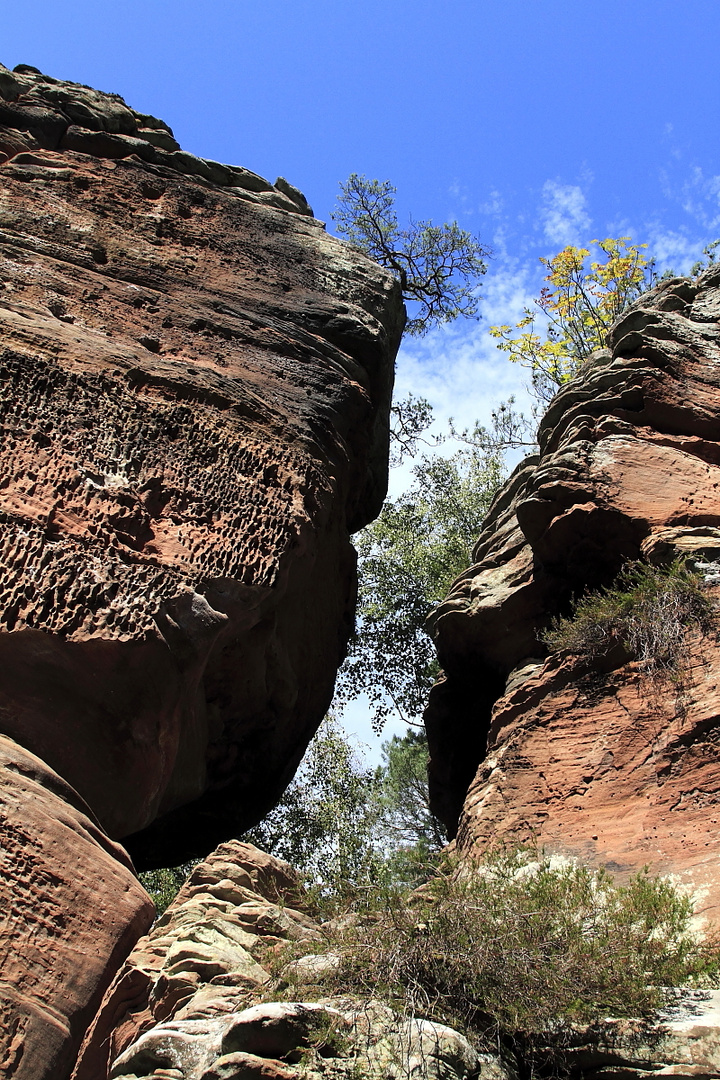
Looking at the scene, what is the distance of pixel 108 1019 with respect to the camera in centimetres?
439

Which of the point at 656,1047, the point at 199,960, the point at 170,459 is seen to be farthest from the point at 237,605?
the point at 656,1047

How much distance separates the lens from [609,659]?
7453mm

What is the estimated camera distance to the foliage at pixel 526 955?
14.6ft

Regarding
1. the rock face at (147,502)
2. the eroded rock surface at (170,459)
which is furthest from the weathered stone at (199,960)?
the eroded rock surface at (170,459)

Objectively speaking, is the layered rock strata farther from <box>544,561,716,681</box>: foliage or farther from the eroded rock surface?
<box>544,561,716,681</box>: foliage

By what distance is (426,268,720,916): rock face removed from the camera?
635cm

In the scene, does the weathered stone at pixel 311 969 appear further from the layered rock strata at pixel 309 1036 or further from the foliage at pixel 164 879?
the foliage at pixel 164 879

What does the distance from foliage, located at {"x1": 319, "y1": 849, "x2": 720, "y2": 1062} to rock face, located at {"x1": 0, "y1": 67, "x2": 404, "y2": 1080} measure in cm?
132

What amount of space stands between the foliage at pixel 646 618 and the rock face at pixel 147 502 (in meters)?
2.27

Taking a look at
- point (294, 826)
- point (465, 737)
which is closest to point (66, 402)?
point (465, 737)

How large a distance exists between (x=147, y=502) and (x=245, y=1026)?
327 cm

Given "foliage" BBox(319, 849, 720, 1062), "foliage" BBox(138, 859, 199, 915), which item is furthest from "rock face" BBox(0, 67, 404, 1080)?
"foliage" BBox(138, 859, 199, 915)

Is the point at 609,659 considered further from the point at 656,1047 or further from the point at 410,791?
the point at 410,791

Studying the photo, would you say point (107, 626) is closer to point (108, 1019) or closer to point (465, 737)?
point (108, 1019)
